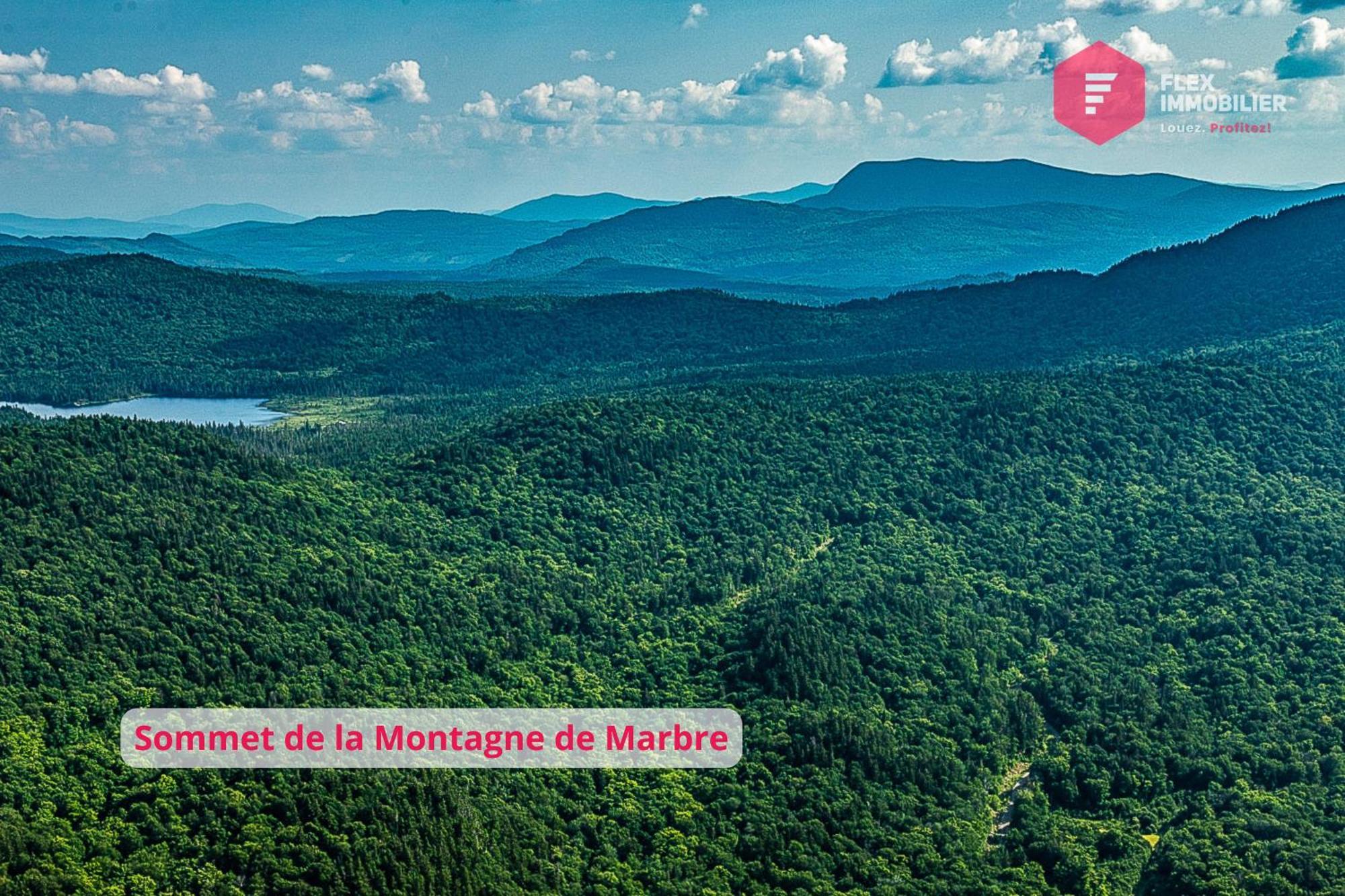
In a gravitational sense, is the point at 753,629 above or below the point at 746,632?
above

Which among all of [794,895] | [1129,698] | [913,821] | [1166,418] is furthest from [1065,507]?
[794,895]

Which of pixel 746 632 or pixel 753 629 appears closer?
pixel 753 629

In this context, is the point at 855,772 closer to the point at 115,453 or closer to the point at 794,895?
the point at 794,895
